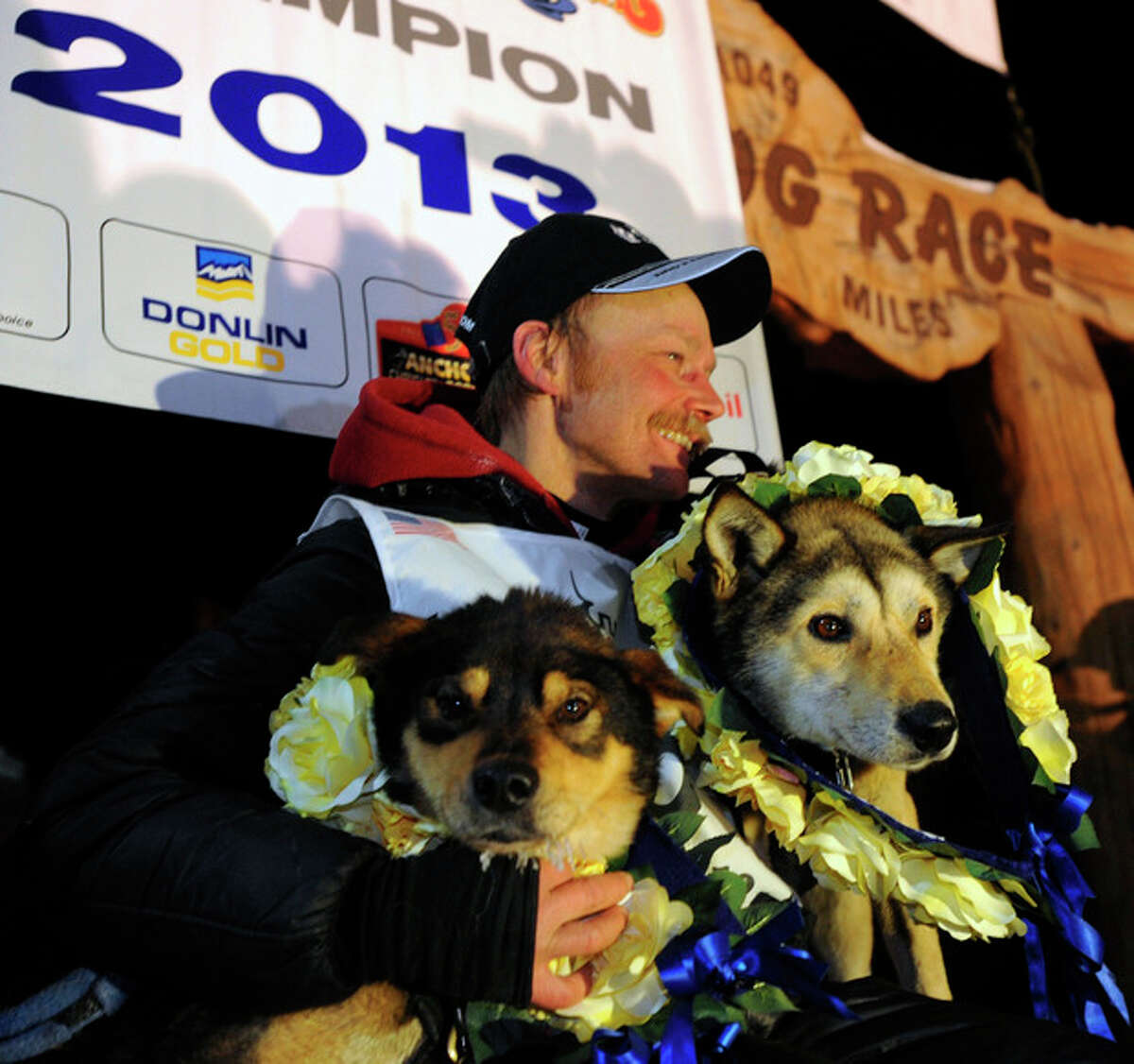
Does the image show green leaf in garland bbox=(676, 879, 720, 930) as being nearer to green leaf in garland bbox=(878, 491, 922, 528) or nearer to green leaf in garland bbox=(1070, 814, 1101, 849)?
green leaf in garland bbox=(1070, 814, 1101, 849)

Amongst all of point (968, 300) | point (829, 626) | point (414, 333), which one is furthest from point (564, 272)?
point (968, 300)

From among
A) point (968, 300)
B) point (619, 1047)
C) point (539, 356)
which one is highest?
point (968, 300)

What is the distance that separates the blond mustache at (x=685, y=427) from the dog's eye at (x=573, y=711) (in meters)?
0.94

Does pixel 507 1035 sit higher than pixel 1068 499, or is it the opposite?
pixel 1068 499

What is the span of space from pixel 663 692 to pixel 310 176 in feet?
6.20

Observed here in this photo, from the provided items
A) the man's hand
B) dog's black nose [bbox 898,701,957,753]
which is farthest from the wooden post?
the man's hand

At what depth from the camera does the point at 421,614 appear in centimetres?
175

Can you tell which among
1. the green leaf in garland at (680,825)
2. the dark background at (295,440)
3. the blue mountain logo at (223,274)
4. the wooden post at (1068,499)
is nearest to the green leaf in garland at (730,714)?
the green leaf in garland at (680,825)

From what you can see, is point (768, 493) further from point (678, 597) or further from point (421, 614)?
point (421, 614)

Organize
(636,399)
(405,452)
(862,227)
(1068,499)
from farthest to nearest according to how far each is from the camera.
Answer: (862,227) → (1068,499) → (636,399) → (405,452)

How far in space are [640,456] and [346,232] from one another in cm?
111

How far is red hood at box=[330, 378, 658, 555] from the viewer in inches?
78.4

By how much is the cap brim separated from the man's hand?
124cm

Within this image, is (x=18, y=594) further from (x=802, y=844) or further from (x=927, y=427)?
(x=927, y=427)
